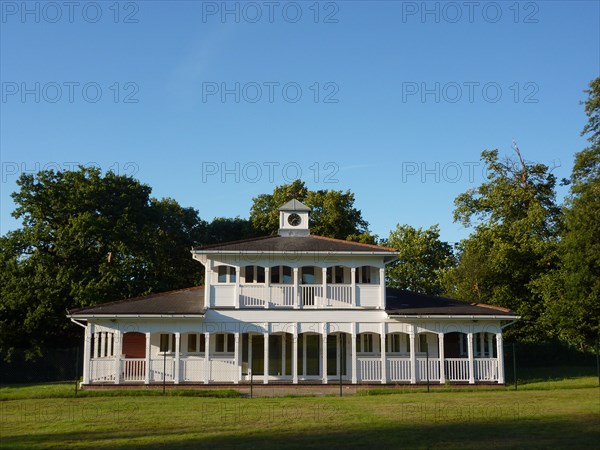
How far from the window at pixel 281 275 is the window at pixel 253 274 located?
20.3 inches

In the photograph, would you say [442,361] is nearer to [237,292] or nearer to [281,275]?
[281,275]

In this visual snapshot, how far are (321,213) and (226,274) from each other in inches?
881

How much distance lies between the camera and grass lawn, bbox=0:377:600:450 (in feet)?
45.4

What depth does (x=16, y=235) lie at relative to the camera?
138 ft

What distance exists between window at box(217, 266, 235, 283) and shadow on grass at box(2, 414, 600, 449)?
15.5 m

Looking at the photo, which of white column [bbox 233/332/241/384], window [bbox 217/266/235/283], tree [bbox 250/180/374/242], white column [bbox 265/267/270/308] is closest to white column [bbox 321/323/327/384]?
white column [bbox 265/267/270/308]

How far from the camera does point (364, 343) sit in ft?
105

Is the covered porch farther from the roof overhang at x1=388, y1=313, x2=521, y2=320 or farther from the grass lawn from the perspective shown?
the grass lawn

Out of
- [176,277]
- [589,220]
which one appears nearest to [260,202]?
[176,277]

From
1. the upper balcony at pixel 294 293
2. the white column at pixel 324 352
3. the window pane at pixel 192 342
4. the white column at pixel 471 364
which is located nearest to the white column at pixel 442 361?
the white column at pixel 471 364

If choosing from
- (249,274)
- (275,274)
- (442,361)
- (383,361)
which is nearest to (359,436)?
(383,361)

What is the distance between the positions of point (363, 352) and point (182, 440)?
18493mm

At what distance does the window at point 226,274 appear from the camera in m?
31.6

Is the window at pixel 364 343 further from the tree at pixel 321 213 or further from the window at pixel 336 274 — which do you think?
the tree at pixel 321 213
